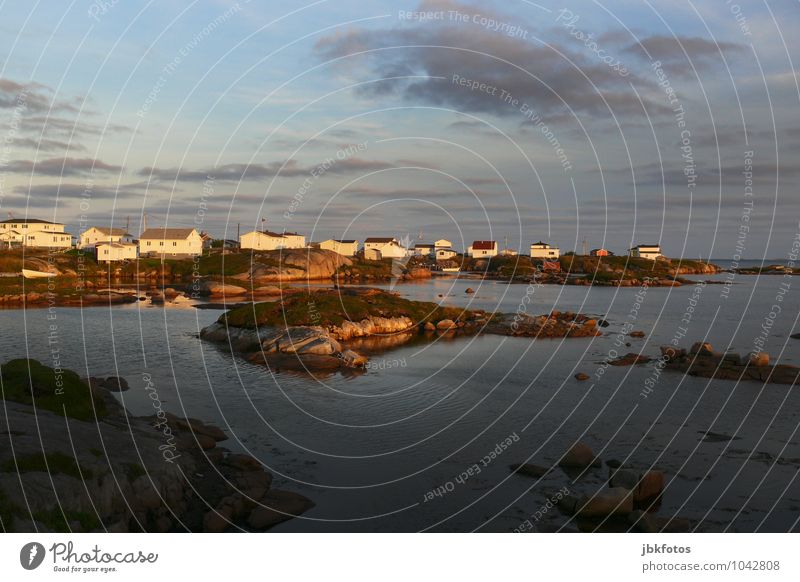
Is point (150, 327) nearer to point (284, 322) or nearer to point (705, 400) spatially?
point (284, 322)

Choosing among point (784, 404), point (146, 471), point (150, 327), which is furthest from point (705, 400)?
→ point (150, 327)

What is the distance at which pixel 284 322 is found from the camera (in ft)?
187

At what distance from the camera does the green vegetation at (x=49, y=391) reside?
1006 inches

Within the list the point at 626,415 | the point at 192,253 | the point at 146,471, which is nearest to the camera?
the point at 146,471

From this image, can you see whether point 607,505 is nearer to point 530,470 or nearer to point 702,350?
point 530,470

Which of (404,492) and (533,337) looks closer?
(404,492)

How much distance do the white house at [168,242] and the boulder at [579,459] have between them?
139m

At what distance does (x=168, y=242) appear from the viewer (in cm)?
15075

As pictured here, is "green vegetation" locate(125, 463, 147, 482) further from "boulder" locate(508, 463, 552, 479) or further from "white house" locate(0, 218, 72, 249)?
"white house" locate(0, 218, 72, 249)

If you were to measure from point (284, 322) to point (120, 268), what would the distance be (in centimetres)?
9006

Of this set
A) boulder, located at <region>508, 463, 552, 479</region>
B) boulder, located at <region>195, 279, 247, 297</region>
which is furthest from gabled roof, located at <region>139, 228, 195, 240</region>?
boulder, located at <region>508, 463, 552, 479</region>

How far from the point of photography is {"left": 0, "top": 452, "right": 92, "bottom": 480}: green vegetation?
58.1ft

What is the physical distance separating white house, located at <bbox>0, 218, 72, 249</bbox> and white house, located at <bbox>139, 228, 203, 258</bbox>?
23719 mm

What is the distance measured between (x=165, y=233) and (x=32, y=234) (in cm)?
3605
